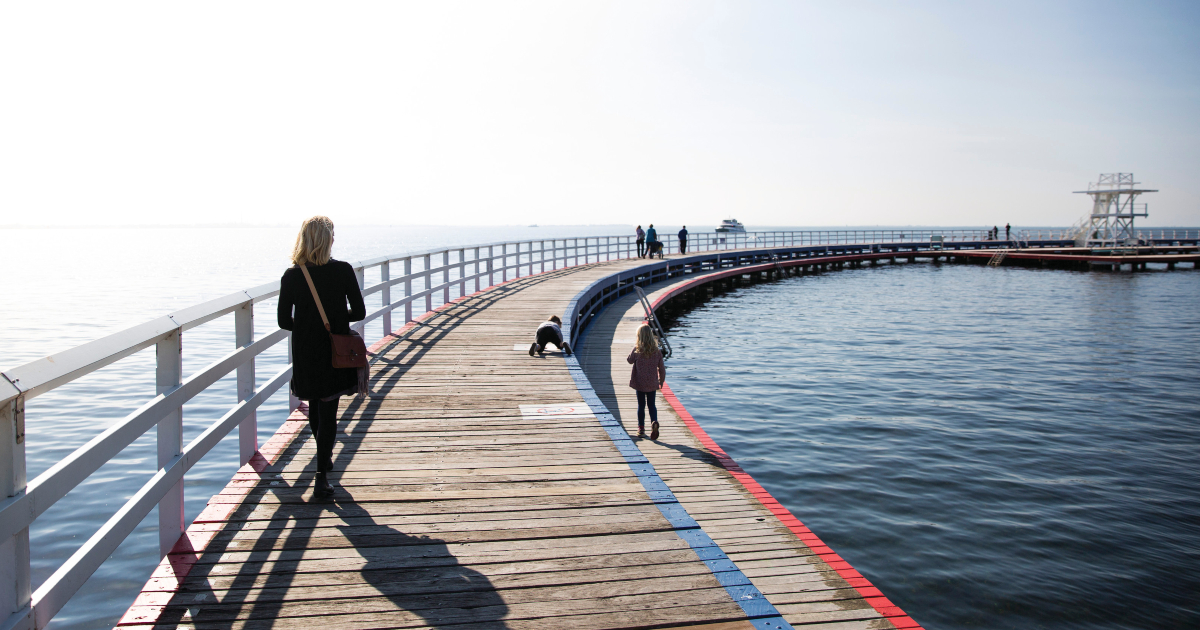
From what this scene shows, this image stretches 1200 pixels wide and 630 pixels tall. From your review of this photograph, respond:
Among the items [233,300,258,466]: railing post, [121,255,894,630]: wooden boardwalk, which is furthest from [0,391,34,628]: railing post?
[233,300,258,466]: railing post

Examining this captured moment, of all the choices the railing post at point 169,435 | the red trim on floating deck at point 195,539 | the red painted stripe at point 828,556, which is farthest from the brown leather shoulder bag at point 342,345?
the red painted stripe at point 828,556

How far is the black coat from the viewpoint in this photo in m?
4.46

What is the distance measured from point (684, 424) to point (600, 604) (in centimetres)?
647

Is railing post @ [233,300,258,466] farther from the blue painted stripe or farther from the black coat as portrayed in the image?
the blue painted stripe

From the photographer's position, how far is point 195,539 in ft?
13.1

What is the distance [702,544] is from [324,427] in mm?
2505

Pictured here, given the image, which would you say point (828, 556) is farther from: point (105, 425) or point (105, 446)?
point (105, 425)

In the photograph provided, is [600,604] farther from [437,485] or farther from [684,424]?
[684,424]

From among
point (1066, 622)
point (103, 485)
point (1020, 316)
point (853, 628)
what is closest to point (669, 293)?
point (1020, 316)

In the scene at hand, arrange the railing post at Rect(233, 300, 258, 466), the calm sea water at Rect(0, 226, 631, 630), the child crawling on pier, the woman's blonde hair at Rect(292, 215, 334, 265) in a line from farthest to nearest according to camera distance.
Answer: the child crawling on pier < the calm sea water at Rect(0, 226, 631, 630) < the railing post at Rect(233, 300, 258, 466) < the woman's blonde hair at Rect(292, 215, 334, 265)

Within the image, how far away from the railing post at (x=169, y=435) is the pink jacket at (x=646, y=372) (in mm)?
5448

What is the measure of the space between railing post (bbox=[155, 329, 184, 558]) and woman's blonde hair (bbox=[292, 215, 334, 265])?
2.67 feet

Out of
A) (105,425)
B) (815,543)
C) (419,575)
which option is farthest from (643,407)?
(105,425)

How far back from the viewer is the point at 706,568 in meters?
3.74
